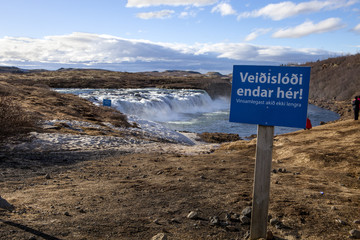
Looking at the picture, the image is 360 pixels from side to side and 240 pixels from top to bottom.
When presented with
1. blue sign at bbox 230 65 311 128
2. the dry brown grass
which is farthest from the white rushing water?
blue sign at bbox 230 65 311 128

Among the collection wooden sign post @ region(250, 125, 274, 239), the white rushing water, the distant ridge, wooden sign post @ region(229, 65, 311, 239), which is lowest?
the white rushing water

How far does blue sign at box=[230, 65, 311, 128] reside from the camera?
11.9ft

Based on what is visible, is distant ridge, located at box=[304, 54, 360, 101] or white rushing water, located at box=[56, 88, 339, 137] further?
distant ridge, located at box=[304, 54, 360, 101]

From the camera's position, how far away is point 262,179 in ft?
12.6

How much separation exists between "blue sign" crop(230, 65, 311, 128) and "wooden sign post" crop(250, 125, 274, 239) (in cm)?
16

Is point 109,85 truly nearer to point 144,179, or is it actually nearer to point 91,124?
point 91,124

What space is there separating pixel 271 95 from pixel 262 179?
1.06m

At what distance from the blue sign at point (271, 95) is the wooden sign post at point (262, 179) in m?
0.16

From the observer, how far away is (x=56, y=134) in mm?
13258

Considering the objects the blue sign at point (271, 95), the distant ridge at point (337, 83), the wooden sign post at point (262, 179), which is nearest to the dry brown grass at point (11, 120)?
the blue sign at point (271, 95)

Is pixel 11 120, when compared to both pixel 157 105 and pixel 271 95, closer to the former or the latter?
pixel 271 95

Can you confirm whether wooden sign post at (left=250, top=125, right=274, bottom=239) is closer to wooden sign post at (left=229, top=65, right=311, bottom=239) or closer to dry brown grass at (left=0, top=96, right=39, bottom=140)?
wooden sign post at (left=229, top=65, right=311, bottom=239)

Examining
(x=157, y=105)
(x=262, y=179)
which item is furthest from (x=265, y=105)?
(x=157, y=105)

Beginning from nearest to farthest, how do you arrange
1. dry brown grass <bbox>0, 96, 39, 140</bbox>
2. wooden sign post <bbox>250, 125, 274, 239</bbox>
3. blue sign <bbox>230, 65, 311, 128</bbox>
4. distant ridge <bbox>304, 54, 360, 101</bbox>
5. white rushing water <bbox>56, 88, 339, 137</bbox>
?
blue sign <bbox>230, 65, 311, 128</bbox>
wooden sign post <bbox>250, 125, 274, 239</bbox>
dry brown grass <bbox>0, 96, 39, 140</bbox>
white rushing water <bbox>56, 88, 339, 137</bbox>
distant ridge <bbox>304, 54, 360, 101</bbox>
